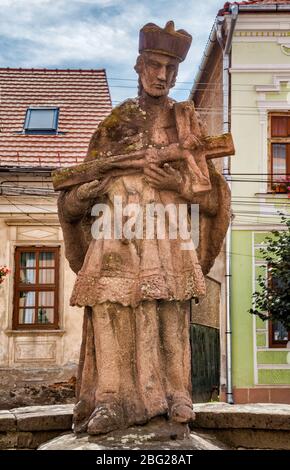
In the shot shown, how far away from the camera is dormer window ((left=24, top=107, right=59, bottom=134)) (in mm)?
19984

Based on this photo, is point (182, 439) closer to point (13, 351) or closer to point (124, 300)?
point (124, 300)

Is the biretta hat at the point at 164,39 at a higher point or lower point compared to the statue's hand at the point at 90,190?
higher

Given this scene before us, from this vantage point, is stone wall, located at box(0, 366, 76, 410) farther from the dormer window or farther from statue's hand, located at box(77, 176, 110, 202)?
statue's hand, located at box(77, 176, 110, 202)

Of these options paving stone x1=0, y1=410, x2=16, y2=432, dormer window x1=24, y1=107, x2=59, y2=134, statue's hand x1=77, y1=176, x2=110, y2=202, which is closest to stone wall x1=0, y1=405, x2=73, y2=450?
paving stone x1=0, y1=410, x2=16, y2=432

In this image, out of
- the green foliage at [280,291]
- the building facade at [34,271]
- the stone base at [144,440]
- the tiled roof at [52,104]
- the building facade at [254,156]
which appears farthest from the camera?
the tiled roof at [52,104]

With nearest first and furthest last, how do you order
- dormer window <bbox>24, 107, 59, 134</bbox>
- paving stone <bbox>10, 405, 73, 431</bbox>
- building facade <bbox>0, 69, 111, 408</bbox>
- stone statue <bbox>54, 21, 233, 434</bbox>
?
stone statue <bbox>54, 21, 233, 434</bbox> < paving stone <bbox>10, 405, 73, 431</bbox> < building facade <bbox>0, 69, 111, 408</bbox> < dormer window <bbox>24, 107, 59, 134</bbox>

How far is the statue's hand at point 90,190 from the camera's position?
491 centimetres

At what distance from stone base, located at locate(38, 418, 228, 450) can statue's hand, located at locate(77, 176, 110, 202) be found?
133cm

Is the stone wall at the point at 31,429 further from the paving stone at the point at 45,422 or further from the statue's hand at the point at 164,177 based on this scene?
the statue's hand at the point at 164,177

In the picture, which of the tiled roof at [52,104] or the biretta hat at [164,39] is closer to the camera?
the biretta hat at [164,39]

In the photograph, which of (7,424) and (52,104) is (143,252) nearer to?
(7,424)

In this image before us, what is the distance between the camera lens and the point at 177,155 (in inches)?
196

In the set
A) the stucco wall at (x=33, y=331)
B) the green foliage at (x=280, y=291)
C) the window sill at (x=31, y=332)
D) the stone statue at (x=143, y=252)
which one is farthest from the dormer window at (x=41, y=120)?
the stone statue at (x=143, y=252)
